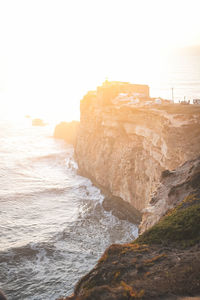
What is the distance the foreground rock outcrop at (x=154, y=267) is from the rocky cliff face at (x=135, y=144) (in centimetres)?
1176

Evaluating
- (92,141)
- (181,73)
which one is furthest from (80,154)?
(181,73)

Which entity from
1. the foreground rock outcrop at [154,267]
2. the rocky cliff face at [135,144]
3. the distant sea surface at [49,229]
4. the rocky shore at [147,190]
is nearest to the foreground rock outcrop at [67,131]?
the distant sea surface at [49,229]

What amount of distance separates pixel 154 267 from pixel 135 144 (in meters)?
31.3

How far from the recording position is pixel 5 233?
104ft

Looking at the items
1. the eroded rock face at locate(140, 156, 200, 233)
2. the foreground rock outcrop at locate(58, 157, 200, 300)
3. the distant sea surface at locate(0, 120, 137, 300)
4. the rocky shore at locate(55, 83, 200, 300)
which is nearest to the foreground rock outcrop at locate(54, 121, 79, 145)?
the distant sea surface at locate(0, 120, 137, 300)

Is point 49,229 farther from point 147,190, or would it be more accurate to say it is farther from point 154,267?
point 154,267

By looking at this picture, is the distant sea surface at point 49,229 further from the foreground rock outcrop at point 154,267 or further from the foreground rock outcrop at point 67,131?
the foreground rock outcrop at point 67,131

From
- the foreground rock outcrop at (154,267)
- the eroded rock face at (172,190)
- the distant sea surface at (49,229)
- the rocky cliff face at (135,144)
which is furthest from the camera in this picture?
the rocky cliff face at (135,144)

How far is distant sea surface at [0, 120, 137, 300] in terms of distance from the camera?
23.8 m

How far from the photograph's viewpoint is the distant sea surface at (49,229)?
23.8 meters

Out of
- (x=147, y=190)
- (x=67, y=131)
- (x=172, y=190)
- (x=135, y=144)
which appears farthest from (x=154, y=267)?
(x=67, y=131)

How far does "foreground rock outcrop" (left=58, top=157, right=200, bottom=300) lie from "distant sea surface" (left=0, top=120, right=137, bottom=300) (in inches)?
629

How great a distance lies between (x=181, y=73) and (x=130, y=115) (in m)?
66.9

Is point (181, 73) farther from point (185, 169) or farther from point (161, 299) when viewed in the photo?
point (161, 299)
